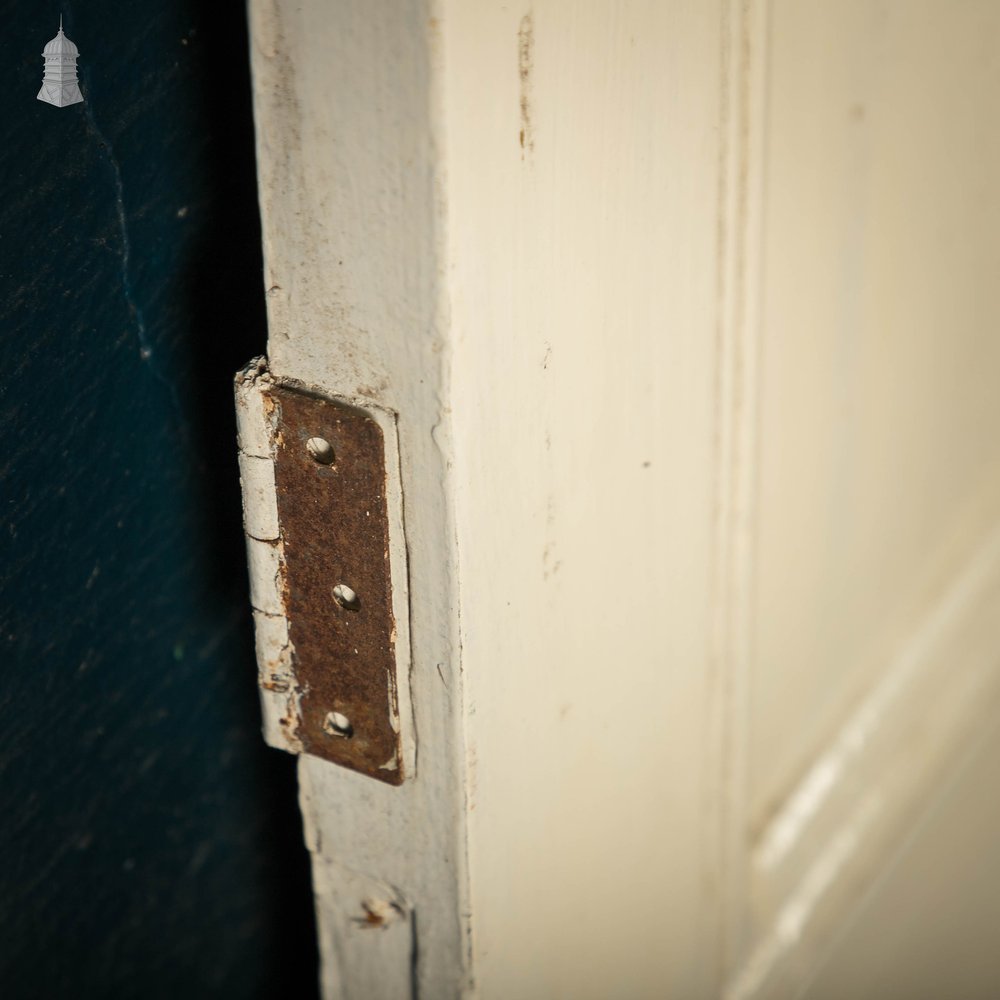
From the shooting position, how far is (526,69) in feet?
1.30

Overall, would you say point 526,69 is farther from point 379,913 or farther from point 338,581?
point 379,913

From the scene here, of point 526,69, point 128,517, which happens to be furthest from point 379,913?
point 526,69

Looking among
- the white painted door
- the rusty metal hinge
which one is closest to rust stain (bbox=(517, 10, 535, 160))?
the white painted door

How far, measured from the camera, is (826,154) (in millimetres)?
651

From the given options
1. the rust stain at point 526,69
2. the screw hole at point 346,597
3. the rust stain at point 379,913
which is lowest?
the rust stain at point 379,913

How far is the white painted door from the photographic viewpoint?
397 millimetres

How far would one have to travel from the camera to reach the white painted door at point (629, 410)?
40 centimetres

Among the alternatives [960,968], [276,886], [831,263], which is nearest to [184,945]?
[276,886]

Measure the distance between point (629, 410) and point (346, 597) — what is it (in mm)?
147

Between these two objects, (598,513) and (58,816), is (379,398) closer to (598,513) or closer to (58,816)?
(598,513)

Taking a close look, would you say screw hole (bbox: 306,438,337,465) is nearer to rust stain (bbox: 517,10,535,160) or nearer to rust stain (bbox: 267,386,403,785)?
rust stain (bbox: 267,386,403,785)

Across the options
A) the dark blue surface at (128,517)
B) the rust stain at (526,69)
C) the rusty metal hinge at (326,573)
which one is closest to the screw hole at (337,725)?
the rusty metal hinge at (326,573)

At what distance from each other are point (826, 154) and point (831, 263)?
0.21 feet

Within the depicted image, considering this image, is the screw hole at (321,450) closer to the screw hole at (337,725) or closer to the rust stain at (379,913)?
the screw hole at (337,725)
